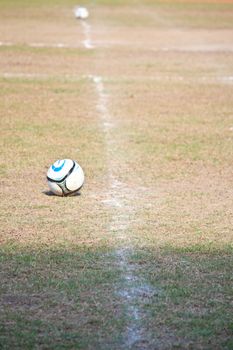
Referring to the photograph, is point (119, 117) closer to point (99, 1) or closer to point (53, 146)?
point (53, 146)

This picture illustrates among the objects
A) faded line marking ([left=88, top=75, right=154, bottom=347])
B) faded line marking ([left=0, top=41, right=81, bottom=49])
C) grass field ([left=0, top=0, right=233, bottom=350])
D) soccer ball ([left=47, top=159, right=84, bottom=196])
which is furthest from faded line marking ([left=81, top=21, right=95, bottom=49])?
soccer ball ([left=47, top=159, right=84, bottom=196])

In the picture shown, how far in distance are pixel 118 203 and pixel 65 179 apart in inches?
22.2

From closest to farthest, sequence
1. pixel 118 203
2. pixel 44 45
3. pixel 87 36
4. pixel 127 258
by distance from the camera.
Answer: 1. pixel 127 258
2. pixel 118 203
3. pixel 44 45
4. pixel 87 36

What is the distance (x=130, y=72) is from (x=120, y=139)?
685cm

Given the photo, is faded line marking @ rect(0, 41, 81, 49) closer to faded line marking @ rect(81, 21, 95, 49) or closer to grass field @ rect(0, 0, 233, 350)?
faded line marking @ rect(81, 21, 95, 49)

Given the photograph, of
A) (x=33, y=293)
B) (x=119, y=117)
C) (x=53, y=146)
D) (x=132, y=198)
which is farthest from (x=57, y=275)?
(x=119, y=117)

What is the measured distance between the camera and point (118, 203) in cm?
959

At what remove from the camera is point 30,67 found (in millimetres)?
20031

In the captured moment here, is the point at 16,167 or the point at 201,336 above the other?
the point at 201,336

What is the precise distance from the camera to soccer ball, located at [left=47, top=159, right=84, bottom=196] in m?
9.66

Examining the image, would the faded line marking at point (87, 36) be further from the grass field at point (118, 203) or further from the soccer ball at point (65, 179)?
the soccer ball at point (65, 179)

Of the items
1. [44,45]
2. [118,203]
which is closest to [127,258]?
[118,203]

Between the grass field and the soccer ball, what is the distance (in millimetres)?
115

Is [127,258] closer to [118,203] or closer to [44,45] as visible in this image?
[118,203]
